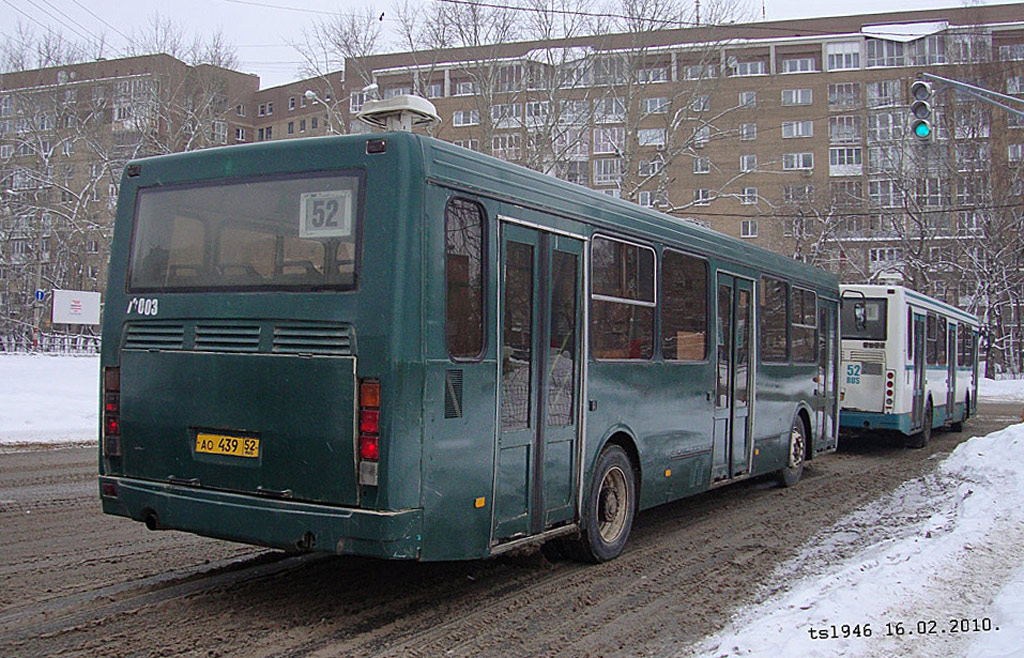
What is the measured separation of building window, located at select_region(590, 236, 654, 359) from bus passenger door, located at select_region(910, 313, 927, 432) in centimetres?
1153

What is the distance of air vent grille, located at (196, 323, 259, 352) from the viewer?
5801mm

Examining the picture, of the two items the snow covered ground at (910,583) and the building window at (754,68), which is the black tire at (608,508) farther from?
the building window at (754,68)

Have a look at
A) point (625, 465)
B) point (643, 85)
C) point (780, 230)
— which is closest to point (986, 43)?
point (780, 230)

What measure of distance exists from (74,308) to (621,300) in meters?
28.1

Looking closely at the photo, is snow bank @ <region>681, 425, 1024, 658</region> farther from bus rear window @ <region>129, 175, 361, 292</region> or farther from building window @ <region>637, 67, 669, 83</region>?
building window @ <region>637, 67, 669, 83</region>

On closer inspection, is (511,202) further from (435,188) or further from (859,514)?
(859,514)

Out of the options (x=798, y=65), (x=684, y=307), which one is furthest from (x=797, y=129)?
(x=684, y=307)

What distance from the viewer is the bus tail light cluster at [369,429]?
5352mm

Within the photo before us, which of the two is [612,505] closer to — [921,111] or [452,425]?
[452,425]

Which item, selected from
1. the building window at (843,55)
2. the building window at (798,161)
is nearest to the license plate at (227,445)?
the building window at (798,161)

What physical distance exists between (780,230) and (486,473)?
54.5m

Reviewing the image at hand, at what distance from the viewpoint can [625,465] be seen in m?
7.91

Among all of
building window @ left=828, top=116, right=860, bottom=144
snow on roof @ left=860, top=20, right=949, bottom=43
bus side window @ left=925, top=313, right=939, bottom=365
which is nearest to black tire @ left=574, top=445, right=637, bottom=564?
bus side window @ left=925, top=313, right=939, bottom=365

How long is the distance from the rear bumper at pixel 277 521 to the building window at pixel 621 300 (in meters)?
2.65
